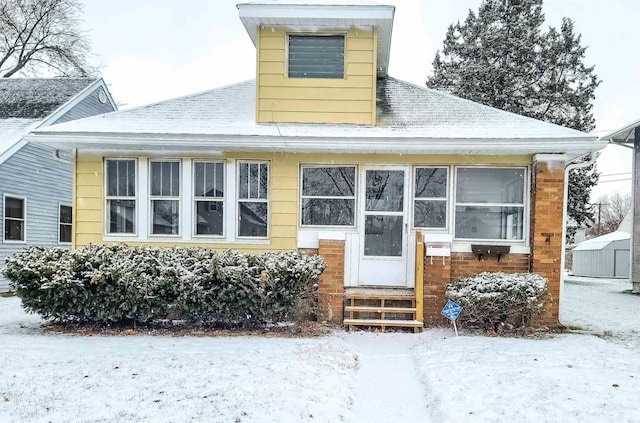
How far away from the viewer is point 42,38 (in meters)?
23.0

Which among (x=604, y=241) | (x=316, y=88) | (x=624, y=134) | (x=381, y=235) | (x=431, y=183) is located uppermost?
(x=624, y=134)

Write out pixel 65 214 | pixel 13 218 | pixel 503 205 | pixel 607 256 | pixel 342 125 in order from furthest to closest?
pixel 607 256 → pixel 65 214 → pixel 13 218 → pixel 342 125 → pixel 503 205

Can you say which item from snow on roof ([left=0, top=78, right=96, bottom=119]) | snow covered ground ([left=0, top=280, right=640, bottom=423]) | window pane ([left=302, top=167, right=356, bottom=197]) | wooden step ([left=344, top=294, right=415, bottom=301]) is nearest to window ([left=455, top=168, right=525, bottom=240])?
wooden step ([left=344, top=294, right=415, bottom=301])

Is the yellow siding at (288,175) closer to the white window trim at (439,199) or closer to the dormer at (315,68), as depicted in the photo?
the white window trim at (439,199)

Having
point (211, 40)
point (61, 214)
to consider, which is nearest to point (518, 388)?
point (61, 214)

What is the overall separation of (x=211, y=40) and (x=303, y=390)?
21742mm

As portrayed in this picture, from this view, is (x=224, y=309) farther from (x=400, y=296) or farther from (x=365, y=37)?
(x=365, y=37)

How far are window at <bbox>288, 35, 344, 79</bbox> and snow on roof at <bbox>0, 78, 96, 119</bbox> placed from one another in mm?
9600

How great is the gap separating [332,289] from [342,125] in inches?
112

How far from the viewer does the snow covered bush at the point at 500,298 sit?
6578 mm

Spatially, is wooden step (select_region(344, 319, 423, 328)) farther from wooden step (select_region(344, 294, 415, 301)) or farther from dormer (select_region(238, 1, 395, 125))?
dormer (select_region(238, 1, 395, 125))

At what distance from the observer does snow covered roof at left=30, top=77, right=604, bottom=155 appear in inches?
283

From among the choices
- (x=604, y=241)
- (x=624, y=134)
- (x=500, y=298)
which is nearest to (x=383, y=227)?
(x=500, y=298)

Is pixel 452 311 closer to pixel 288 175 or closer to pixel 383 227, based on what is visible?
pixel 383 227
